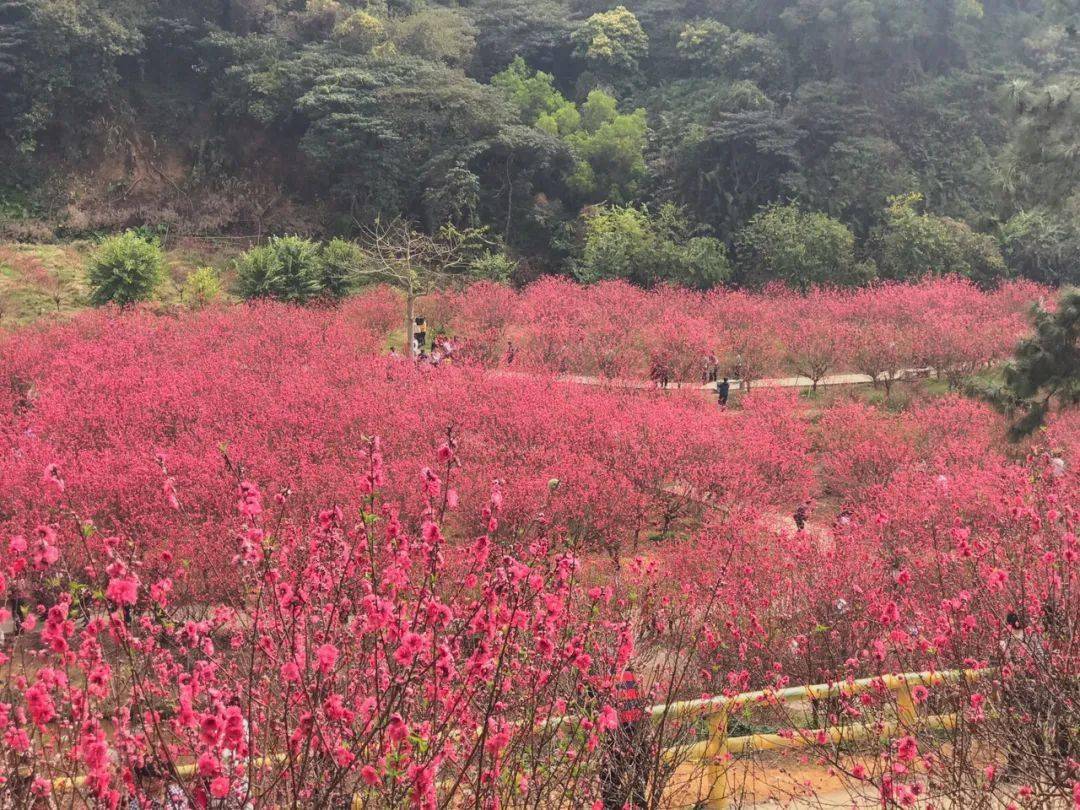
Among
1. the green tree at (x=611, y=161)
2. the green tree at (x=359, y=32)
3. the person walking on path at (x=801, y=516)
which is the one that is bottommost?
the person walking on path at (x=801, y=516)

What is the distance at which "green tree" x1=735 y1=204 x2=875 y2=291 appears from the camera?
24141mm

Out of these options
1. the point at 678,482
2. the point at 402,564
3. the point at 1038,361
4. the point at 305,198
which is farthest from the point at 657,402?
the point at 305,198

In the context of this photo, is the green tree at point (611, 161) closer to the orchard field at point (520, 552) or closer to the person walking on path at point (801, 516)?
the orchard field at point (520, 552)

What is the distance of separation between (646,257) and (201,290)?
36.6 ft

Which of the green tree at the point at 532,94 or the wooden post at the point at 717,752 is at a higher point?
the green tree at the point at 532,94

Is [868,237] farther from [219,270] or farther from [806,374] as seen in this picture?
[219,270]

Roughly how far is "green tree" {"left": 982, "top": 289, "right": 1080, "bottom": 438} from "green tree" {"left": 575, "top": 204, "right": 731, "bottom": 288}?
42.9ft

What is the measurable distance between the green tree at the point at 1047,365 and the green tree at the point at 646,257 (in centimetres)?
1308

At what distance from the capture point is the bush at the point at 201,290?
21.2 metres

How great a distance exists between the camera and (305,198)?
29203 mm

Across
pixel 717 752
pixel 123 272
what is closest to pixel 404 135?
pixel 123 272

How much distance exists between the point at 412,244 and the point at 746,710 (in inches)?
622

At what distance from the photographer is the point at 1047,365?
36.5 ft

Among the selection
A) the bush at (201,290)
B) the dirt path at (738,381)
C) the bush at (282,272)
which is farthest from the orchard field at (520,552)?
the bush at (201,290)
